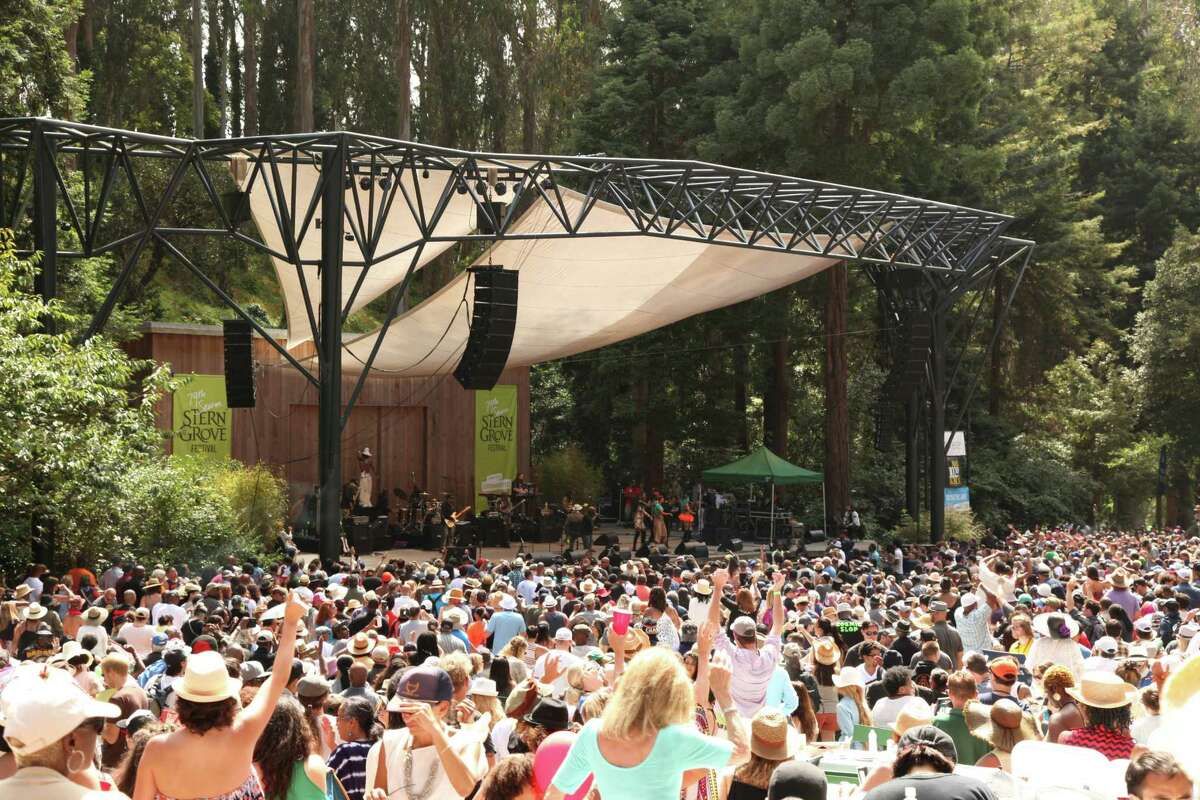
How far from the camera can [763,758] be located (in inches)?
168

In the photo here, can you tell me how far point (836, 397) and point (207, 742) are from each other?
26149mm

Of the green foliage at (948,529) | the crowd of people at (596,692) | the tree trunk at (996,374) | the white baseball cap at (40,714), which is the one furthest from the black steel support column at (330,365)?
the tree trunk at (996,374)

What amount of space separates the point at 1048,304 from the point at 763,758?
109 feet

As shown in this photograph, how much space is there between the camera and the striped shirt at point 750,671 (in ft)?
20.8

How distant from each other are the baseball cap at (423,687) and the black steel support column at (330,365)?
41.0ft

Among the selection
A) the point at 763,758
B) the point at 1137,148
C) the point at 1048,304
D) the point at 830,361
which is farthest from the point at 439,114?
the point at 763,758

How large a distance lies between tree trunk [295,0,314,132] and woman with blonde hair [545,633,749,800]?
98.7ft

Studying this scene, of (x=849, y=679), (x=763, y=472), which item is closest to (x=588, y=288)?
(x=763, y=472)

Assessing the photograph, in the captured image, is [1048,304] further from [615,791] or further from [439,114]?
[615,791]

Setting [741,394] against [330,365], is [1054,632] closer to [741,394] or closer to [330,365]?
[330,365]

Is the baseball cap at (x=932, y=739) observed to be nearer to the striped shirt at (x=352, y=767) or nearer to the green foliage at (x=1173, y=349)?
the striped shirt at (x=352, y=767)

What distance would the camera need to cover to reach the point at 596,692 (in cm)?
439

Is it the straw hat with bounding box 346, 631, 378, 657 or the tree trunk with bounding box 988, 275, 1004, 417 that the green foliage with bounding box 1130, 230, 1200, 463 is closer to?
the tree trunk with bounding box 988, 275, 1004, 417

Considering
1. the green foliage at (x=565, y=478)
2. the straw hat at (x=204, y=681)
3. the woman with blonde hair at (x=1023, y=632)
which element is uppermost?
the straw hat at (x=204, y=681)
